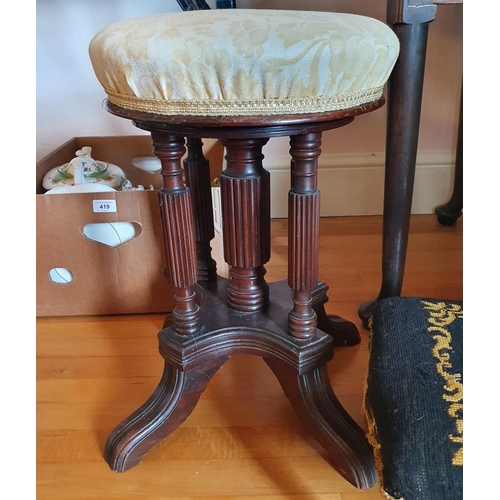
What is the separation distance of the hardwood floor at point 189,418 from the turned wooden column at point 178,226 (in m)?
0.20

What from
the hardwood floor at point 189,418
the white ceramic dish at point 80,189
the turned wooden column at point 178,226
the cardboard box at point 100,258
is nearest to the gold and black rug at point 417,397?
the hardwood floor at point 189,418

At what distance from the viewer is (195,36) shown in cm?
53

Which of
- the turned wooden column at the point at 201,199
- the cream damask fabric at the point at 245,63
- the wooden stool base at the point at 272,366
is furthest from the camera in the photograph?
the turned wooden column at the point at 201,199

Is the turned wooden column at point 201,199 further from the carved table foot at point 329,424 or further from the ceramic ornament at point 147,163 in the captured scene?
the ceramic ornament at point 147,163

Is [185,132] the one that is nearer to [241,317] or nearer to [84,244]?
[241,317]

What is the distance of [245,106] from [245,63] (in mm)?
47

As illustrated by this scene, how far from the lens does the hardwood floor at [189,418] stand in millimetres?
739

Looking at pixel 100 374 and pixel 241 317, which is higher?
pixel 241 317

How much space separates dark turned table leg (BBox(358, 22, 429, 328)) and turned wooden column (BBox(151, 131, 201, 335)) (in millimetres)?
386

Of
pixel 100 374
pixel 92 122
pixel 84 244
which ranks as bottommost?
pixel 100 374

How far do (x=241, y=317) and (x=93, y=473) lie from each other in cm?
31

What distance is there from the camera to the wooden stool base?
2.39 feet
